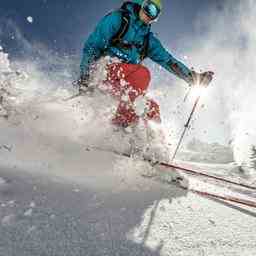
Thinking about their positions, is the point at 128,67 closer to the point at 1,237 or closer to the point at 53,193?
the point at 53,193

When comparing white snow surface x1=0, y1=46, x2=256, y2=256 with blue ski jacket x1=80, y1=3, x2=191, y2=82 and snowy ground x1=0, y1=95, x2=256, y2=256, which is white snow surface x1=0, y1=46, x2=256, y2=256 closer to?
snowy ground x1=0, y1=95, x2=256, y2=256

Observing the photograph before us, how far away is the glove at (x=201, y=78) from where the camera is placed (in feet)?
21.4

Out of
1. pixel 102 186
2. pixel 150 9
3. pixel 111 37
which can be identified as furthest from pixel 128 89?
pixel 102 186

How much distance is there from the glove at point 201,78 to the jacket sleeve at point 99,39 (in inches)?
67.5

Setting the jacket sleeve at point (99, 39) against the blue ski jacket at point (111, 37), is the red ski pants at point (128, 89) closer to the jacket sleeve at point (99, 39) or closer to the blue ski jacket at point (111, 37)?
the blue ski jacket at point (111, 37)

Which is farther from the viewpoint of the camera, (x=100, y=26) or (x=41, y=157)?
(x=100, y=26)

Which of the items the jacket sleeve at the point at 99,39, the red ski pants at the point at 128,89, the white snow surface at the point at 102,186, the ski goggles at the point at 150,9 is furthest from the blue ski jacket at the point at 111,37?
the white snow surface at the point at 102,186

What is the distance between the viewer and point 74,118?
5.52 m

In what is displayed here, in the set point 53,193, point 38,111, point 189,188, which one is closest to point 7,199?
point 53,193

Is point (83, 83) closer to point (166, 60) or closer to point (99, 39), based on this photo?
point (99, 39)

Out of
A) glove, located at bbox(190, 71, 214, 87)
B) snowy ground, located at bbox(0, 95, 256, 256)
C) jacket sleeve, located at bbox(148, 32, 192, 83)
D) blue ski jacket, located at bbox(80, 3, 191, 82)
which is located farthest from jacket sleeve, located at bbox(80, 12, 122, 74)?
snowy ground, located at bbox(0, 95, 256, 256)

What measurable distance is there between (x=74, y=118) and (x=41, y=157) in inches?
65.3

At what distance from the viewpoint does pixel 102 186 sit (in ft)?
11.3

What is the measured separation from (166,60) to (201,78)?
824 millimetres
